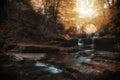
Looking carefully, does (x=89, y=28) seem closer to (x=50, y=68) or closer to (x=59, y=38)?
(x=59, y=38)

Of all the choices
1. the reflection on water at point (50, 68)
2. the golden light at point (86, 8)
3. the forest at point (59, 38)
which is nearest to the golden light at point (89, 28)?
the forest at point (59, 38)

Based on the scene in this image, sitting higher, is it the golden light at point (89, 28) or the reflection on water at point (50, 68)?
the golden light at point (89, 28)

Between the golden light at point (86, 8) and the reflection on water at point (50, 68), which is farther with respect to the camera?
the golden light at point (86, 8)

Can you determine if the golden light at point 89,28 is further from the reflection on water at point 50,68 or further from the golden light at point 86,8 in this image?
the reflection on water at point 50,68

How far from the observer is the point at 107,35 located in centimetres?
337

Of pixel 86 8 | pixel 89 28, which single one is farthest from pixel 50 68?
pixel 86 8

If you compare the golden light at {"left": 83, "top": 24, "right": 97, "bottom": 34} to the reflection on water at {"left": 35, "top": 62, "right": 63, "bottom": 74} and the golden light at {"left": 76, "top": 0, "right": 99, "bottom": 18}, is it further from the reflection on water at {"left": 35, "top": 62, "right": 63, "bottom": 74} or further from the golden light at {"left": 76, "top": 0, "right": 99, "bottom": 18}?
the reflection on water at {"left": 35, "top": 62, "right": 63, "bottom": 74}

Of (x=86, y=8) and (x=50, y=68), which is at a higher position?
(x=86, y=8)

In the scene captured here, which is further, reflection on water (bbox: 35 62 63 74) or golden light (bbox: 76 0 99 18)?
golden light (bbox: 76 0 99 18)

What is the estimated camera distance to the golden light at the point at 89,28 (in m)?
3.39

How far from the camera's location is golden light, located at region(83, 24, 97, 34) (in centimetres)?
339

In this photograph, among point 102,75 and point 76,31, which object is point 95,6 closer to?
point 76,31

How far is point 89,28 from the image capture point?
134 inches

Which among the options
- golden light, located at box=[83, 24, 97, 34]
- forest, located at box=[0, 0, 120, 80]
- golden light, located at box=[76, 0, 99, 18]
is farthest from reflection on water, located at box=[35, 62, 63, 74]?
golden light, located at box=[76, 0, 99, 18]
